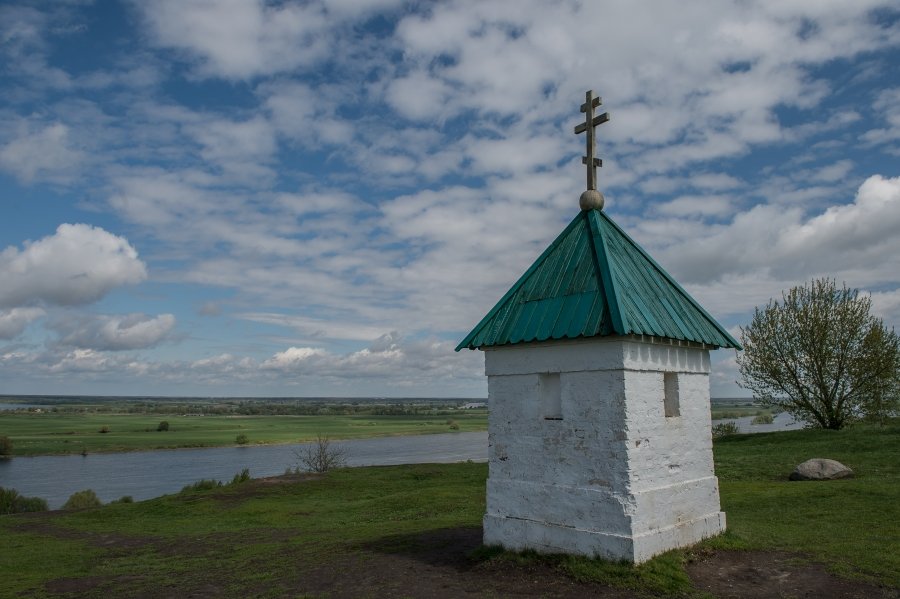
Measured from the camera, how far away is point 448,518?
15.7 m

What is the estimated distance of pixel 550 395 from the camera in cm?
948

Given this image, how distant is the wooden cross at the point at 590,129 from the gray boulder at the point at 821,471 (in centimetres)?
1434

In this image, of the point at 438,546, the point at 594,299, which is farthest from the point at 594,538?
the point at 438,546

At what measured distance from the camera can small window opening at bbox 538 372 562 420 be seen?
9.37 metres

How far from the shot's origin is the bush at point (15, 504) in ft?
96.2

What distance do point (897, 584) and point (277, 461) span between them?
64613mm

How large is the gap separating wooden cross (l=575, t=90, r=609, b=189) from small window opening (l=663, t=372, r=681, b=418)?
358 cm

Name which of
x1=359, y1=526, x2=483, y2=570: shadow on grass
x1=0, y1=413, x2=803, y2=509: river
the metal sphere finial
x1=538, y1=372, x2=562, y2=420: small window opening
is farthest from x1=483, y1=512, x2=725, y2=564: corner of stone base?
x1=0, y1=413, x2=803, y2=509: river

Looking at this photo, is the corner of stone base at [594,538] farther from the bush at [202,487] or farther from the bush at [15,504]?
the bush at [15,504]

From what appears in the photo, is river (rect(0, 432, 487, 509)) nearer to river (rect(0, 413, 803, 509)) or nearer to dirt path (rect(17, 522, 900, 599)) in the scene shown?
river (rect(0, 413, 803, 509))

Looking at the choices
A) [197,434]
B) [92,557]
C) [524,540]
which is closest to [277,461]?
[197,434]

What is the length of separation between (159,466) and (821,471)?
6360 cm

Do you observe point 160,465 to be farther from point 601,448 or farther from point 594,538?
point 601,448

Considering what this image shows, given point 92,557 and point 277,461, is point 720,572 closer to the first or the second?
point 92,557
